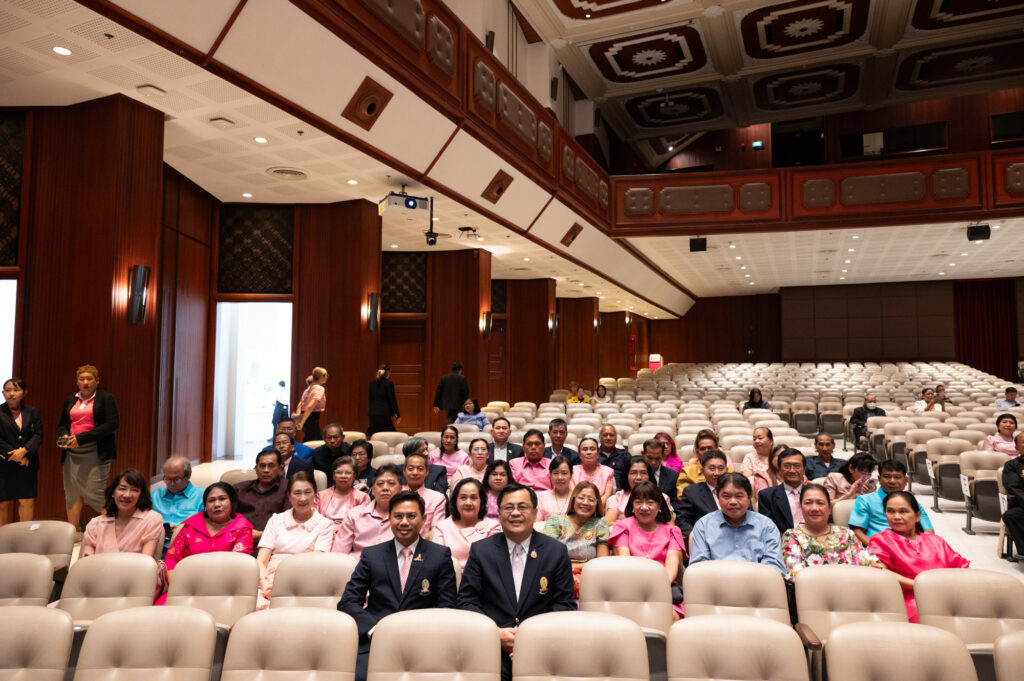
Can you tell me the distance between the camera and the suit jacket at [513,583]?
3092 mm

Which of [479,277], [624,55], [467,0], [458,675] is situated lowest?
[458,675]

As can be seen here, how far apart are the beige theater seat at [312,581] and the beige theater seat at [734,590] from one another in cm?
165

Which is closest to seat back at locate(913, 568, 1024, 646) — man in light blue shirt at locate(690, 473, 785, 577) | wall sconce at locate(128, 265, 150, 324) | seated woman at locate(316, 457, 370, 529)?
man in light blue shirt at locate(690, 473, 785, 577)

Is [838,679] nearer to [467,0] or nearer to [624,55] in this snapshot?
[467,0]

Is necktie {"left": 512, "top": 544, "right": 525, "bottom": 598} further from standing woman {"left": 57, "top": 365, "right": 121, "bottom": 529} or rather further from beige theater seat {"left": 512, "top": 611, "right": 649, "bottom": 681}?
standing woman {"left": 57, "top": 365, "right": 121, "bottom": 529}

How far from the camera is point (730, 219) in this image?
42.5 feet

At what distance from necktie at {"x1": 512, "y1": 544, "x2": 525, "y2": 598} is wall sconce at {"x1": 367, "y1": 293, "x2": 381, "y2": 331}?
19.6 ft

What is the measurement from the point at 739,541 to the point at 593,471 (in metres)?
1.87

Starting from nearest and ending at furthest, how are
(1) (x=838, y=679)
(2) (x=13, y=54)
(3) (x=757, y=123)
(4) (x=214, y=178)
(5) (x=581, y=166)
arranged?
(1) (x=838, y=679) < (2) (x=13, y=54) < (4) (x=214, y=178) < (5) (x=581, y=166) < (3) (x=757, y=123)

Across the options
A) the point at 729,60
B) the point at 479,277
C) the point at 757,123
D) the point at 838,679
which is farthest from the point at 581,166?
the point at 838,679

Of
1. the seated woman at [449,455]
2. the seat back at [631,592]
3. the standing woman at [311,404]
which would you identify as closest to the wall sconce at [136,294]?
the standing woman at [311,404]

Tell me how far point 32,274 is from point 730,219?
11171 millimetres

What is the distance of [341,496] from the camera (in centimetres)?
484

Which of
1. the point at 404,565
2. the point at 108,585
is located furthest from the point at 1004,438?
the point at 108,585
